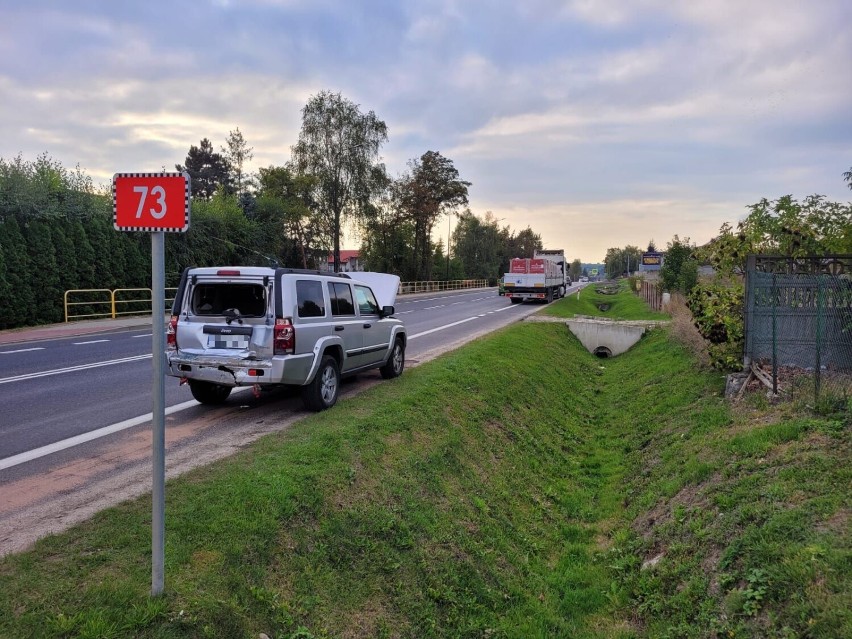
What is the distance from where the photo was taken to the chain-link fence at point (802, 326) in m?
8.09

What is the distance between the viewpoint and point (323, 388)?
7.89 m

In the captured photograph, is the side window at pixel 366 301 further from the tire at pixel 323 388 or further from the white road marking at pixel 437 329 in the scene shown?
the white road marking at pixel 437 329

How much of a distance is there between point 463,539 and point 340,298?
12.5 feet

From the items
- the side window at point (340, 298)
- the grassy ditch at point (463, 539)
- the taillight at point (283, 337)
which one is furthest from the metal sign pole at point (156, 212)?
the side window at point (340, 298)

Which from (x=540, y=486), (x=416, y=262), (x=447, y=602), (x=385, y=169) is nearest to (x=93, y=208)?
(x=540, y=486)

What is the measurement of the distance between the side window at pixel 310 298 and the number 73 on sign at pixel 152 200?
159 inches

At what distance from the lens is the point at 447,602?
211 inches

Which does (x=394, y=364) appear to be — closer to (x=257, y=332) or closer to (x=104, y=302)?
(x=257, y=332)

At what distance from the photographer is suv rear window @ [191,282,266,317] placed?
7.27 m

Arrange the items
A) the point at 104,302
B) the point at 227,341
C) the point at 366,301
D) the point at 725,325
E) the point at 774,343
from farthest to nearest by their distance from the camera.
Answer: the point at 104,302 < the point at 725,325 < the point at 366,301 < the point at 774,343 < the point at 227,341

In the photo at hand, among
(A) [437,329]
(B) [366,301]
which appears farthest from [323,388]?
(A) [437,329]

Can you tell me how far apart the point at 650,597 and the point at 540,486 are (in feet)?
10.5

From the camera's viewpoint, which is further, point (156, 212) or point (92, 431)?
point (92, 431)

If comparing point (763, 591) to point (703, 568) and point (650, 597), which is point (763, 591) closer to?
point (703, 568)
